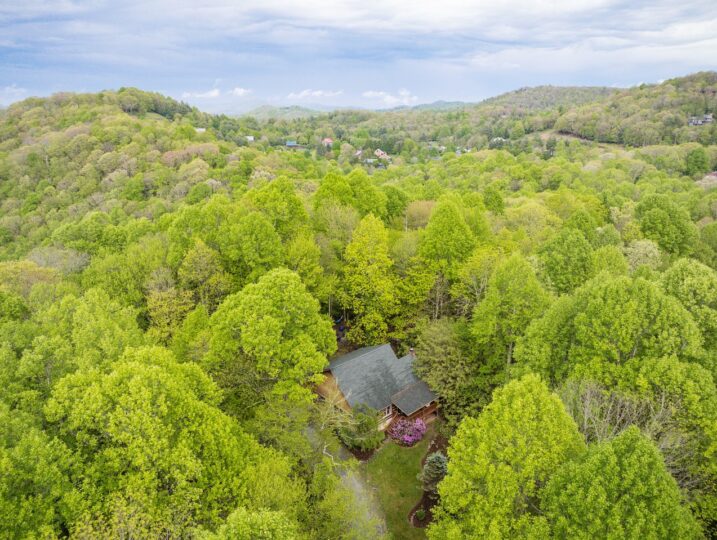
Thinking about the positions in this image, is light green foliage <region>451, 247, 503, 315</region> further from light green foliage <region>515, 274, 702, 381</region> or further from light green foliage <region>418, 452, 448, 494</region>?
light green foliage <region>418, 452, 448, 494</region>

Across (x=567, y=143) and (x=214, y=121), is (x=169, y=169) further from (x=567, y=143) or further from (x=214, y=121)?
(x=567, y=143)

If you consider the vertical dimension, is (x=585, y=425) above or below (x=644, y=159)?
below

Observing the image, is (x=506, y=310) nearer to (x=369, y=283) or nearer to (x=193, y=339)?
(x=369, y=283)

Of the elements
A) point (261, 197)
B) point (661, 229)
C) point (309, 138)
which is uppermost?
point (309, 138)

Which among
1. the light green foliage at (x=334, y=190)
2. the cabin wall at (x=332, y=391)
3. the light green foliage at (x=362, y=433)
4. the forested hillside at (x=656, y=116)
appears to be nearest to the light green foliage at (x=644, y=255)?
the light green foliage at (x=334, y=190)

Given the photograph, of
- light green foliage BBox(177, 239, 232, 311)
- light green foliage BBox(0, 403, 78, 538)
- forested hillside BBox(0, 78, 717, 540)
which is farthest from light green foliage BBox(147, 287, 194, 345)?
light green foliage BBox(0, 403, 78, 538)

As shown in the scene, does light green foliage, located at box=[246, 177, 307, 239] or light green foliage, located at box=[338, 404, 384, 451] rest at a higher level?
light green foliage, located at box=[246, 177, 307, 239]

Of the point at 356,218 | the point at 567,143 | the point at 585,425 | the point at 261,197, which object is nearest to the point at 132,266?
the point at 261,197

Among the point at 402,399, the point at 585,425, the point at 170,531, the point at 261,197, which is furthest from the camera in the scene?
the point at 261,197
